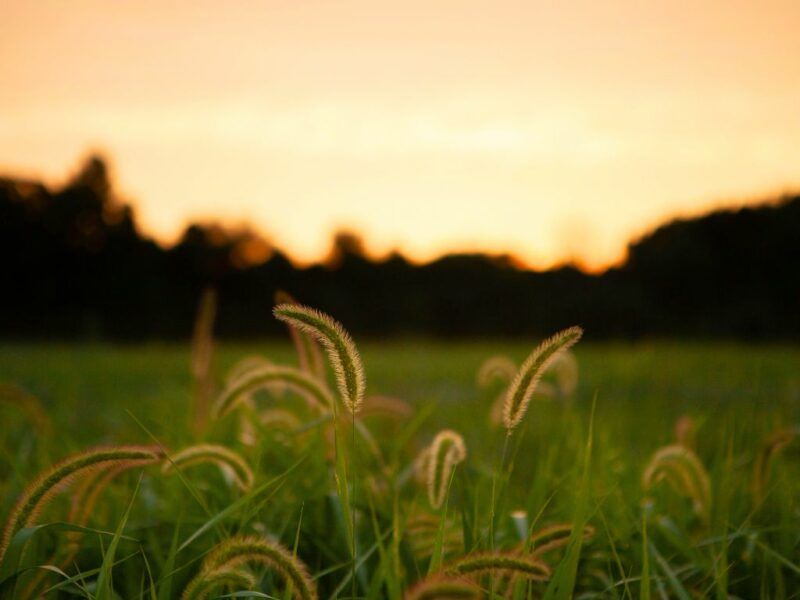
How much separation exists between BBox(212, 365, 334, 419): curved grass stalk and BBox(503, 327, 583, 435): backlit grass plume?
71 centimetres

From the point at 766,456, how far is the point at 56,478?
2165mm

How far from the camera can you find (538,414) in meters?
6.07

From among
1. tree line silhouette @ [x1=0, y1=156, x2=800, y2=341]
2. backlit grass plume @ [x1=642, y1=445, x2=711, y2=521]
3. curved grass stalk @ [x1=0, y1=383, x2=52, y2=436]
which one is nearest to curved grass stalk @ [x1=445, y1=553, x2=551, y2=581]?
backlit grass plume @ [x1=642, y1=445, x2=711, y2=521]

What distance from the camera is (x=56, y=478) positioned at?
56.0 inches

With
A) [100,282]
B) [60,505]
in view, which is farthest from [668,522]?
[100,282]

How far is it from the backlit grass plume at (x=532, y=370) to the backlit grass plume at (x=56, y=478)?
2.49 feet

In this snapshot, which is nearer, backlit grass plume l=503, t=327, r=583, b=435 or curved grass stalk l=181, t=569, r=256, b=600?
curved grass stalk l=181, t=569, r=256, b=600

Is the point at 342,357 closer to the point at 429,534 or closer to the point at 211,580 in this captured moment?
the point at 211,580

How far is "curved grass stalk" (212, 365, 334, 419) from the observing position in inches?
80.9

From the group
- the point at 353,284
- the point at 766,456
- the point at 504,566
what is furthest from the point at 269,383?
the point at 353,284

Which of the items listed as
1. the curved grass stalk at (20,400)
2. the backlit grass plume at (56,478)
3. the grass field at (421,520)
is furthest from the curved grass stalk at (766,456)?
the curved grass stalk at (20,400)

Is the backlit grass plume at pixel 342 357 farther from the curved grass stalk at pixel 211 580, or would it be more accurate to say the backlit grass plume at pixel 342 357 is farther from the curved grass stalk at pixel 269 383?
the curved grass stalk at pixel 269 383

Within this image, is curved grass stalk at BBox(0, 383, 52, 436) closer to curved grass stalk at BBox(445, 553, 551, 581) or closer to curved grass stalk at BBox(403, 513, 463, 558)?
curved grass stalk at BBox(403, 513, 463, 558)

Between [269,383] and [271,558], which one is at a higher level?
[269,383]
